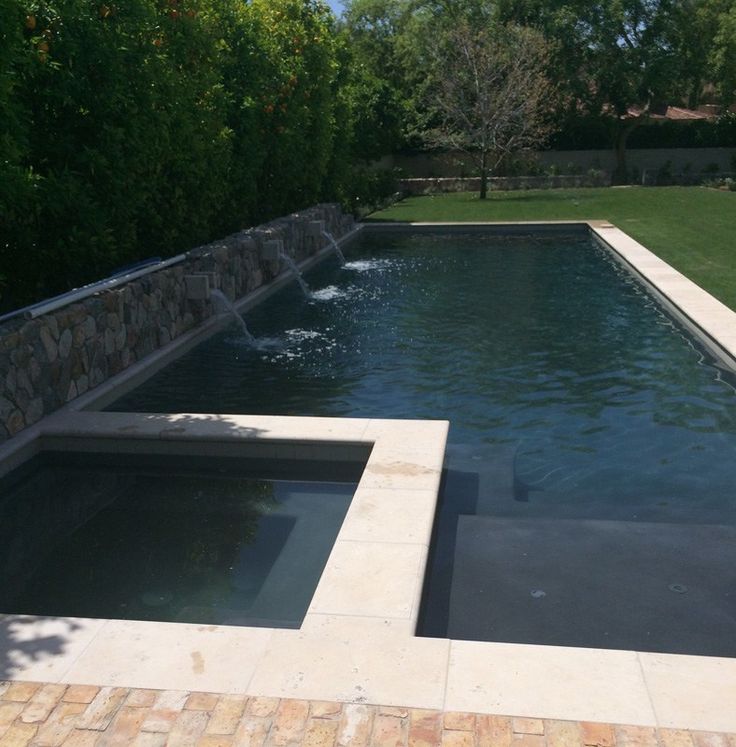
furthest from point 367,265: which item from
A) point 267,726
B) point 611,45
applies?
point 611,45

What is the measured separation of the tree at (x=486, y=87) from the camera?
119 feet

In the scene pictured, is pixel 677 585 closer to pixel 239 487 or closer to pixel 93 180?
pixel 239 487

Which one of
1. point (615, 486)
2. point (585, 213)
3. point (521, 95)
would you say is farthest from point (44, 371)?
point (521, 95)

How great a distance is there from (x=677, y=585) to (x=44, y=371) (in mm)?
5988

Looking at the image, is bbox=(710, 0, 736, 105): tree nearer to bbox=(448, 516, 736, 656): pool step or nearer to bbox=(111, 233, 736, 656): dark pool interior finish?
bbox=(111, 233, 736, 656): dark pool interior finish

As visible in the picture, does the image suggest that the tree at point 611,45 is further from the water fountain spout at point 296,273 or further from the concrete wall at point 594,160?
the water fountain spout at point 296,273

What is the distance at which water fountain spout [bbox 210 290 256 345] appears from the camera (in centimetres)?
Result: 1305

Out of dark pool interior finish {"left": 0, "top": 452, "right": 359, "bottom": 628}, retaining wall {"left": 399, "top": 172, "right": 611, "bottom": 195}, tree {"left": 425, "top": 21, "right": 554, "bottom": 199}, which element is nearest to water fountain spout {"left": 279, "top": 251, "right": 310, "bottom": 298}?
dark pool interior finish {"left": 0, "top": 452, "right": 359, "bottom": 628}

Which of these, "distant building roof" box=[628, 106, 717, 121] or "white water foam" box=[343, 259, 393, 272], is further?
"distant building roof" box=[628, 106, 717, 121]

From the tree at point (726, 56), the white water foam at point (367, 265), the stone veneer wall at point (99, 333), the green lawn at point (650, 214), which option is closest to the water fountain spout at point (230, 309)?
the stone veneer wall at point (99, 333)

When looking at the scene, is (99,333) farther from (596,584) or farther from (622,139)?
(622,139)

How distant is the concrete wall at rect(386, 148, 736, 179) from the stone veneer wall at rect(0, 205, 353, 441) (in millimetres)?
29705

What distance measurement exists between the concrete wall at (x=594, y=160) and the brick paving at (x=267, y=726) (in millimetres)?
41057

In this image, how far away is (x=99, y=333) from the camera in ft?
32.6
